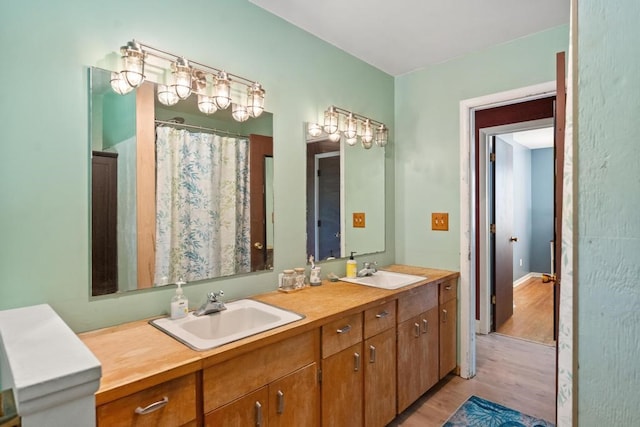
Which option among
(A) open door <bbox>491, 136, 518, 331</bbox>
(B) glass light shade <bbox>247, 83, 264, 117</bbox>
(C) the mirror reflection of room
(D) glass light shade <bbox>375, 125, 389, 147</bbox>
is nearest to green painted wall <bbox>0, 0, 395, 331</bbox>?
(B) glass light shade <bbox>247, 83, 264, 117</bbox>

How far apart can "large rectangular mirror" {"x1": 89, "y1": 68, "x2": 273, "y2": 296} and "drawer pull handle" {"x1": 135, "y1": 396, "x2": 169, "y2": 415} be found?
0.59 m

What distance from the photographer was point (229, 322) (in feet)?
5.34

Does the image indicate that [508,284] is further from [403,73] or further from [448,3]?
[448,3]

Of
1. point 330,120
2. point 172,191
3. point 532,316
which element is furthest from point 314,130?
point 532,316

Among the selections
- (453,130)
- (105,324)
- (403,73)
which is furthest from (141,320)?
(403,73)

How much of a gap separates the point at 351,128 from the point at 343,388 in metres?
1.67

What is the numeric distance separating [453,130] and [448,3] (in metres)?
0.95

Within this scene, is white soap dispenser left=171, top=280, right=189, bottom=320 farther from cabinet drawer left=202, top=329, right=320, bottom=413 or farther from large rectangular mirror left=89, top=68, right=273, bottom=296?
cabinet drawer left=202, top=329, right=320, bottom=413

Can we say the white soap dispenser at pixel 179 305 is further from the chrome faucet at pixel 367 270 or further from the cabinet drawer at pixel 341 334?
the chrome faucet at pixel 367 270

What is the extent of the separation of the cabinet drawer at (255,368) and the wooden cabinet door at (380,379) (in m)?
0.46

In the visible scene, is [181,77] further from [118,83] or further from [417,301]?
[417,301]

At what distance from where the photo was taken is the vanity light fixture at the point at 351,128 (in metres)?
2.28

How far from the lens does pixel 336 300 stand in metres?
1.80

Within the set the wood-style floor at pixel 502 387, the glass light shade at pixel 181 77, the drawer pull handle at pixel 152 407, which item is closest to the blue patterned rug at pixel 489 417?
the wood-style floor at pixel 502 387
